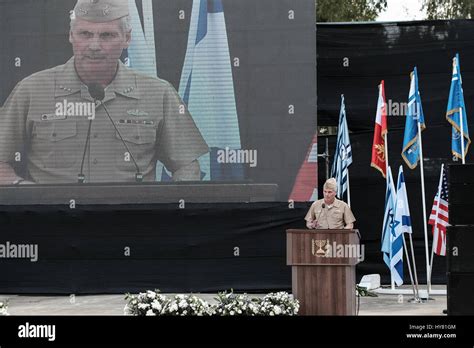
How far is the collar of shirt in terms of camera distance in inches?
621

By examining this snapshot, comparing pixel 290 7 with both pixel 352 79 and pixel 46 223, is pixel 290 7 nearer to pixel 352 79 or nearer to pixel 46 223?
pixel 352 79

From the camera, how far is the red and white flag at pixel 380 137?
50.3ft

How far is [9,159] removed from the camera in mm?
15883

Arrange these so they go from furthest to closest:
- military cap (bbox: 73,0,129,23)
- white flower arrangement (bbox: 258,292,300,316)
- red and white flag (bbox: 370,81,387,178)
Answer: military cap (bbox: 73,0,129,23) < red and white flag (bbox: 370,81,387,178) < white flower arrangement (bbox: 258,292,300,316)

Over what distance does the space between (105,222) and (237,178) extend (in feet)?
7.20

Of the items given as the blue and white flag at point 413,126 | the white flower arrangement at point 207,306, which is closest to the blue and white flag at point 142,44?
the blue and white flag at point 413,126

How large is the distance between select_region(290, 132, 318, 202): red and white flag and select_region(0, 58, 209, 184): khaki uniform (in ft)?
4.90

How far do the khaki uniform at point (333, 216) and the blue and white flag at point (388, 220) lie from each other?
3.17 meters

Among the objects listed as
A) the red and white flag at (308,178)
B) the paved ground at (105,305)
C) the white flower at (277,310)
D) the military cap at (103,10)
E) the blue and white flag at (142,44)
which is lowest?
the paved ground at (105,305)

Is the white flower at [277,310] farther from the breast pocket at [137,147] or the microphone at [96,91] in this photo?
the microphone at [96,91]

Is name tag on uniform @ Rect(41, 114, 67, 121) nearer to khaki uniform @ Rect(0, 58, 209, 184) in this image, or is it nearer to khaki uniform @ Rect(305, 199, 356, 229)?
khaki uniform @ Rect(0, 58, 209, 184)

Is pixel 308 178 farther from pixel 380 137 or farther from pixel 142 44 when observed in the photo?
pixel 142 44

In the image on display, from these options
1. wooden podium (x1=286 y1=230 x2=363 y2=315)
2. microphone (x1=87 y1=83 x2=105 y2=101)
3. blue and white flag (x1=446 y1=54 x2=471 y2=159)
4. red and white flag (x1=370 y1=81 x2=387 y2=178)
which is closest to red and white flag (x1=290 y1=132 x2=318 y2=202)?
red and white flag (x1=370 y1=81 x2=387 y2=178)
